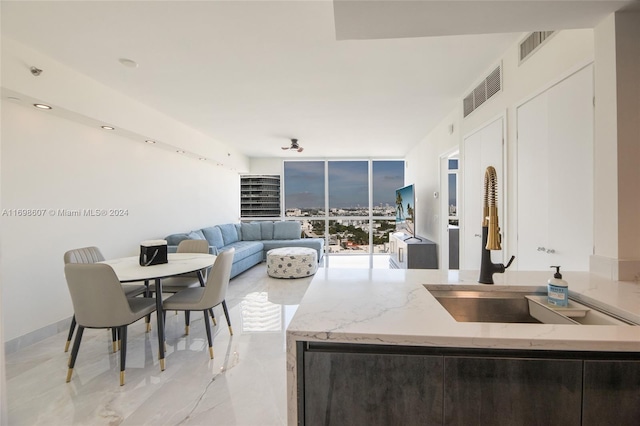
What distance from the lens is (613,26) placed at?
137cm

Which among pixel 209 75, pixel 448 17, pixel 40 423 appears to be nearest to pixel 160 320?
pixel 40 423

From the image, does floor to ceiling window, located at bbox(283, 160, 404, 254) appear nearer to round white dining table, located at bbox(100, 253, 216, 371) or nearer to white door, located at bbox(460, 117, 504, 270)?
white door, located at bbox(460, 117, 504, 270)

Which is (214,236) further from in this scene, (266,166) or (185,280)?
(266,166)

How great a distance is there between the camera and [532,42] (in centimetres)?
215

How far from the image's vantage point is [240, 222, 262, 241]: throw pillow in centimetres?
682

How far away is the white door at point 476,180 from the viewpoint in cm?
264

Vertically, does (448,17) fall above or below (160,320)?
above

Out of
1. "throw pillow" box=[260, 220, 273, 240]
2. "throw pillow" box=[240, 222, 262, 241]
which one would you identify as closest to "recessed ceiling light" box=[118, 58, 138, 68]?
"throw pillow" box=[240, 222, 262, 241]

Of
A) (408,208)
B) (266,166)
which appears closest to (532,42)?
(408,208)

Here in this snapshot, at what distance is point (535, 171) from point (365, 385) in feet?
7.06

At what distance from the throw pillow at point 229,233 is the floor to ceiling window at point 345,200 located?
1.72 meters

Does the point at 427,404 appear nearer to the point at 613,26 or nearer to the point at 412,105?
the point at 613,26

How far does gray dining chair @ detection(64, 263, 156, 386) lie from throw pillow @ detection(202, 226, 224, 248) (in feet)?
10.4

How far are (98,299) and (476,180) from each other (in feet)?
11.8
